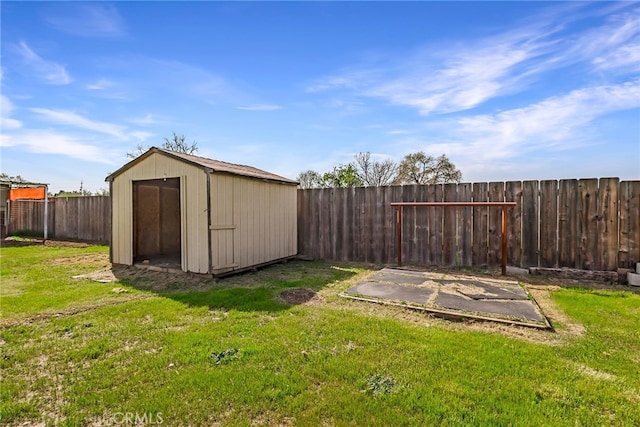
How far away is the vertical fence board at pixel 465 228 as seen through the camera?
6305 millimetres

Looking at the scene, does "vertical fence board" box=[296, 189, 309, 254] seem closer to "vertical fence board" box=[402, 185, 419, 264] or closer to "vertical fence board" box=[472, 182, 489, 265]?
"vertical fence board" box=[402, 185, 419, 264]

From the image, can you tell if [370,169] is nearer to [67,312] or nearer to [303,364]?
[67,312]

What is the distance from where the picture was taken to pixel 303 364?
2475 mm

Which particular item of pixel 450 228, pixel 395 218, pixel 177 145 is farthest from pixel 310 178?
pixel 450 228

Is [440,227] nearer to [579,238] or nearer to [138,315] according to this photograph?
[579,238]

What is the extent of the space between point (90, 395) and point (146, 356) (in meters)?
0.56

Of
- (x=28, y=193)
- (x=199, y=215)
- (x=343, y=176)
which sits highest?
(x=343, y=176)

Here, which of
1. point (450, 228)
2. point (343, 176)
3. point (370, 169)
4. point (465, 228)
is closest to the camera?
point (465, 228)

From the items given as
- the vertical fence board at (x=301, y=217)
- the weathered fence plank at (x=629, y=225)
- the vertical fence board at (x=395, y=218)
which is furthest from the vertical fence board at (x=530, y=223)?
→ the vertical fence board at (x=301, y=217)

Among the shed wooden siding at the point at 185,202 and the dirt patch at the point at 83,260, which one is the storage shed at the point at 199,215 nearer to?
the shed wooden siding at the point at 185,202

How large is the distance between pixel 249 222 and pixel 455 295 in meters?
4.05

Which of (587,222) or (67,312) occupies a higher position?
(587,222)

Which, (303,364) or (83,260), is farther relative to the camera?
(83,260)

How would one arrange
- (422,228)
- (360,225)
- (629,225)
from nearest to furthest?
1. (629,225)
2. (422,228)
3. (360,225)
